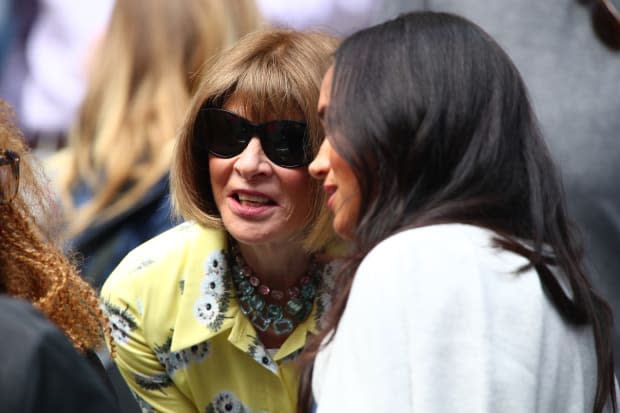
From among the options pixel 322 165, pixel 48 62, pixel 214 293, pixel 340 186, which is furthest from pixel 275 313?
pixel 48 62

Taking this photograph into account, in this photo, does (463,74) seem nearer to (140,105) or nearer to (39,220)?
(39,220)

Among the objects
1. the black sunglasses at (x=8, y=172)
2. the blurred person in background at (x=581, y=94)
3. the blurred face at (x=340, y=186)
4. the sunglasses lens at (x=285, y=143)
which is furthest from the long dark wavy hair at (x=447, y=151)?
the blurred person in background at (x=581, y=94)

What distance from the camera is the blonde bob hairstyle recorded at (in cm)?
278

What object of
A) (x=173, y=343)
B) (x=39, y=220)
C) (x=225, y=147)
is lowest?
(x=173, y=343)

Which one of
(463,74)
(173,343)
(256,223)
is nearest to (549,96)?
(256,223)

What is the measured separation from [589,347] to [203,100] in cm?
139

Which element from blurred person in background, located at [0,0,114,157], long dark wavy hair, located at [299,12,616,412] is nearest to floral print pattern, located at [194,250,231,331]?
long dark wavy hair, located at [299,12,616,412]

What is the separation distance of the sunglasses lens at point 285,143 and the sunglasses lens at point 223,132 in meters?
0.06

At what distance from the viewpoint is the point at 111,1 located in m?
4.01

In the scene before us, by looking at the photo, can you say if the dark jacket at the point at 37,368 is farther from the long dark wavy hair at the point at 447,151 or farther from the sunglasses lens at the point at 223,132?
the sunglasses lens at the point at 223,132

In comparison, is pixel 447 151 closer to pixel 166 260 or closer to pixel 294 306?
pixel 294 306

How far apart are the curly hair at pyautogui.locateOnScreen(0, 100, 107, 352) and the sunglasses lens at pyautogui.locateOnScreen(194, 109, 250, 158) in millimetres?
923

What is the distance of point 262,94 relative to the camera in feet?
9.14

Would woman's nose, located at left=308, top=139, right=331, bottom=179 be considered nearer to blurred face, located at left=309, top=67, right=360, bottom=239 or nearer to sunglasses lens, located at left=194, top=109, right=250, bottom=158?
blurred face, located at left=309, top=67, right=360, bottom=239
